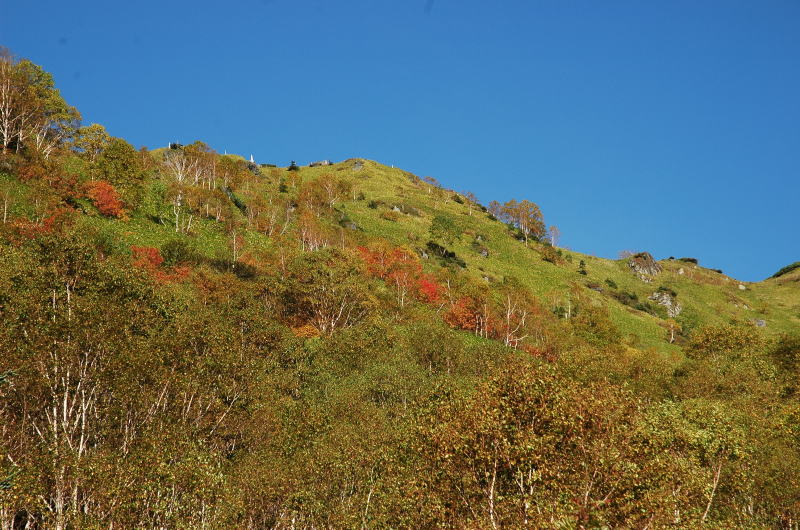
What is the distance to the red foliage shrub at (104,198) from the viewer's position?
105688mm

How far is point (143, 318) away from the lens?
146ft

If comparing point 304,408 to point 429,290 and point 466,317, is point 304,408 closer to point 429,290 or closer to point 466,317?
point 466,317

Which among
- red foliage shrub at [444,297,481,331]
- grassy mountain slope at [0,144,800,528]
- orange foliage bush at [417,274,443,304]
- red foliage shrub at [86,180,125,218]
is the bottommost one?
grassy mountain slope at [0,144,800,528]

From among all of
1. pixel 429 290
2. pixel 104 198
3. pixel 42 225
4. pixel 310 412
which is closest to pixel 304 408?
pixel 310 412

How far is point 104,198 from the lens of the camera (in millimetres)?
106125

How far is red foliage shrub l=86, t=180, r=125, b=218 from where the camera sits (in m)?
106

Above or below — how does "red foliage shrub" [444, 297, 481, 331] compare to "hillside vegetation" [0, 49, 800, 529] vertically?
above

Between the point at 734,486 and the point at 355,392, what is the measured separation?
120 feet

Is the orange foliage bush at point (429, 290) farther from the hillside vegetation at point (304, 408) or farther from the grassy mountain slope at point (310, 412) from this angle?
the grassy mountain slope at point (310, 412)

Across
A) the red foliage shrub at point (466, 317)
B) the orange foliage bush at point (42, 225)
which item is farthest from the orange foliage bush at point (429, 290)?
the orange foliage bush at point (42, 225)

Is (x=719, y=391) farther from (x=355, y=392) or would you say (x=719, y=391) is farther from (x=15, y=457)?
(x=15, y=457)

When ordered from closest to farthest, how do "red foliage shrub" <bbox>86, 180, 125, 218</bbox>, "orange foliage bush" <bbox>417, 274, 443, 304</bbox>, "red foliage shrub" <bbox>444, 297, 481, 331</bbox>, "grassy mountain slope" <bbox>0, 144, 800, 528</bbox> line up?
"grassy mountain slope" <bbox>0, 144, 800, 528</bbox> → "red foliage shrub" <bbox>86, 180, 125, 218</bbox> → "red foliage shrub" <bbox>444, 297, 481, 331</bbox> → "orange foliage bush" <bbox>417, 274, 443, 304</bbox>

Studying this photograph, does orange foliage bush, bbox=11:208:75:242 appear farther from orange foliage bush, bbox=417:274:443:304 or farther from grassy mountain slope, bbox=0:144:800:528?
orange foliage bush, bbox=417:274:443:304

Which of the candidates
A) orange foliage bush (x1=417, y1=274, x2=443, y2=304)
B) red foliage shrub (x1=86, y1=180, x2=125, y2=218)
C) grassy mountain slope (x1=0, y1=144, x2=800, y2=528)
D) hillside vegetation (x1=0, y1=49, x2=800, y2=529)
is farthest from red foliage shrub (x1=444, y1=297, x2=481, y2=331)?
red foliage shrub (x1=86, y1=180, x2=125, y2=218)
